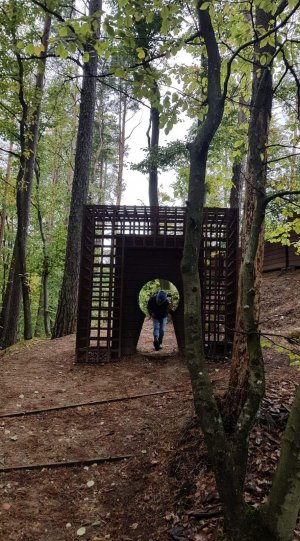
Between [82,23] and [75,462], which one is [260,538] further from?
[82,23]

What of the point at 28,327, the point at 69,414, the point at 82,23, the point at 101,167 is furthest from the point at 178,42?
the point at 101,167

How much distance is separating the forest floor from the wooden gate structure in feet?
3.90

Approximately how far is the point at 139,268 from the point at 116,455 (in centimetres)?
485

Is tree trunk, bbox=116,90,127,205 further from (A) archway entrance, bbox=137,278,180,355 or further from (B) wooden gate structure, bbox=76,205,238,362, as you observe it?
(B) wooden gate structure, bbox=76,205,238,362

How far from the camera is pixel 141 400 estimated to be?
5.73 m

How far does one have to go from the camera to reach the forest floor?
10.1ft

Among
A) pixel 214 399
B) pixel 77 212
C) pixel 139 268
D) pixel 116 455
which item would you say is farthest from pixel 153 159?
pixel 214 399

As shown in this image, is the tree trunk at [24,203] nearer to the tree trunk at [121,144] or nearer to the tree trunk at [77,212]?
the tree trunk at [77,212]

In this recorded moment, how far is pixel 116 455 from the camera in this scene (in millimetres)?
4238

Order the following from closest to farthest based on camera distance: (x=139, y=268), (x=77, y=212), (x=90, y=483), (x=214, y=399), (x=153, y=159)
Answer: (x=214, y=399), (x=90, y=483), (x=139, y=268), (x=77, y=212), (x=153, y=159)

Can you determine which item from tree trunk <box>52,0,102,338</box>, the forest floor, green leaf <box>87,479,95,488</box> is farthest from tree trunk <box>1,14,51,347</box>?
green leaf <box>87,479,95,488</box>

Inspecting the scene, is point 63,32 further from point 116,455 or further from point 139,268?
point 139,268

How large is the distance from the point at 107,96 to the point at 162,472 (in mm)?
19966

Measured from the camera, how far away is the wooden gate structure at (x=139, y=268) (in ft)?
26.4
